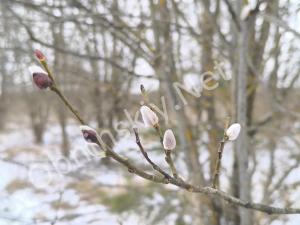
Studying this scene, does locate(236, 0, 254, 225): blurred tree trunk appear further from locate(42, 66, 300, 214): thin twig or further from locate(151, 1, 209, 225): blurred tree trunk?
→ locate(42, 66, 300, 214): thin twig

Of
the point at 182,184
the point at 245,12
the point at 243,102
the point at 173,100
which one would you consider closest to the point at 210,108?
the point at 173,100

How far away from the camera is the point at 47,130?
35.6ft

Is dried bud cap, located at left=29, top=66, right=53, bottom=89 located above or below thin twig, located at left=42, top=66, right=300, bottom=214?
above

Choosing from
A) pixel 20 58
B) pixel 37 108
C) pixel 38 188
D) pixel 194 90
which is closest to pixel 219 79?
pixel 194 90

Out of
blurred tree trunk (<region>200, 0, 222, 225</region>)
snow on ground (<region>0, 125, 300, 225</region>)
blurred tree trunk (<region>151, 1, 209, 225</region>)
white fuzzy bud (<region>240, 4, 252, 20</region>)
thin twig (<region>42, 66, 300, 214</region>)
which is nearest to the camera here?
thin twig (<region>42, 66, 300, 214</region>)

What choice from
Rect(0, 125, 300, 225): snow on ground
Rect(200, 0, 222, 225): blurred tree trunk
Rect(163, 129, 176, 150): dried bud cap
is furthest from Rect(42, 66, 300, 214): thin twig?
Rect(0, 125, 300, 225): snow on ground

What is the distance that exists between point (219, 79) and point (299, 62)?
0.59 meters

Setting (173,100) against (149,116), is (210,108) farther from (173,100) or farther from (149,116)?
(149,116)

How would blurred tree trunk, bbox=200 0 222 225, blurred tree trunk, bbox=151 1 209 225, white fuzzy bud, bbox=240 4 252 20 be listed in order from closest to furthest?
1. white fuzzy bud, bbox=240 4 252 20
2. blurred tree trunk, bbox=151 1 209 225
3. blurred tree trunk, bbox=200 0 222 225

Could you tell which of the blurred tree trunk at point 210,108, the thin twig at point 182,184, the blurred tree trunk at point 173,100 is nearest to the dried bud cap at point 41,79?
the thin twig at point 182,184

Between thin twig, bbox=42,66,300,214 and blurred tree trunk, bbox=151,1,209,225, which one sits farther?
blurred tree trunk, bbox=151,1,209,225

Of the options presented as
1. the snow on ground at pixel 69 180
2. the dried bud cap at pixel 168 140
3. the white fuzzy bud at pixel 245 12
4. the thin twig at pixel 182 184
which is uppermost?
the white fuzzy bud at pixel 245 12

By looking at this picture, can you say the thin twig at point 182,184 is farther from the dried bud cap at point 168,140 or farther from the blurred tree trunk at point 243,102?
the blurred tree trunk at point 243,102

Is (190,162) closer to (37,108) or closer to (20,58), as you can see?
(20,58)
